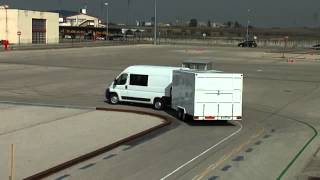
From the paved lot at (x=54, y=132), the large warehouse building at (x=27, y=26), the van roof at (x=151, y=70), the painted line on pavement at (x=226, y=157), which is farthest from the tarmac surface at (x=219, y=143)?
the large warehouse building at (x=27, y=26)

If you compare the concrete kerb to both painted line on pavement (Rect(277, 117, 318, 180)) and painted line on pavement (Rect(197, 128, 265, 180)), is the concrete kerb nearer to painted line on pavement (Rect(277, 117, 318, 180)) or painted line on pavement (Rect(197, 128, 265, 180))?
painted line on pavement (Rect(197, 128, 265, 180))

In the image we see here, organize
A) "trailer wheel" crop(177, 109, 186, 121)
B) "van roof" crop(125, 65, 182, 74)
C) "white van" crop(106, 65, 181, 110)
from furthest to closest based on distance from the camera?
"van roof" crop(125, 65, 182, 74)
"white van" crop(106, 65, 181, 110)
"trailer wheel" crop(177, 109, 186, 121)

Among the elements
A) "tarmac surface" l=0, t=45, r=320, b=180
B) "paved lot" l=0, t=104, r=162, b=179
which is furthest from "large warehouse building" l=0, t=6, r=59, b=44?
"paved lot" l=0, t=104, r=162, b=179

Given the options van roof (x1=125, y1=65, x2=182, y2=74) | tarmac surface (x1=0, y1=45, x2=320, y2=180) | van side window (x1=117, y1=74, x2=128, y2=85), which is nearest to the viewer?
tarmac surface (x1=0, y1=45, x2=320, y2=180)

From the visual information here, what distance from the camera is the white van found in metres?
28.1

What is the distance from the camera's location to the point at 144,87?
28.7 m

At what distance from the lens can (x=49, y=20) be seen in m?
125

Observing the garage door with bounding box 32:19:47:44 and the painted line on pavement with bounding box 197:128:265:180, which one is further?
the garage door with bounding box 32:19:47:44

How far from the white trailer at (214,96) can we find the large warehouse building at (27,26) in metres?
92.0

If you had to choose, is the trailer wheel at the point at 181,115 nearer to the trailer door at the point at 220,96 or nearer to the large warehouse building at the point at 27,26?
the trailer door at the point at 220,96

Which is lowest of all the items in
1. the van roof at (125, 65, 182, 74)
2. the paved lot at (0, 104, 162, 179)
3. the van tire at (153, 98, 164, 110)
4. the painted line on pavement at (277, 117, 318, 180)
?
the painted line on pavement at (277, 117, 318, 180)

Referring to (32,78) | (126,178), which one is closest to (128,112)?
(126,178)

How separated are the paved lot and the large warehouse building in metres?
89.5

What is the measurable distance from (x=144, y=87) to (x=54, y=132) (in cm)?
901
